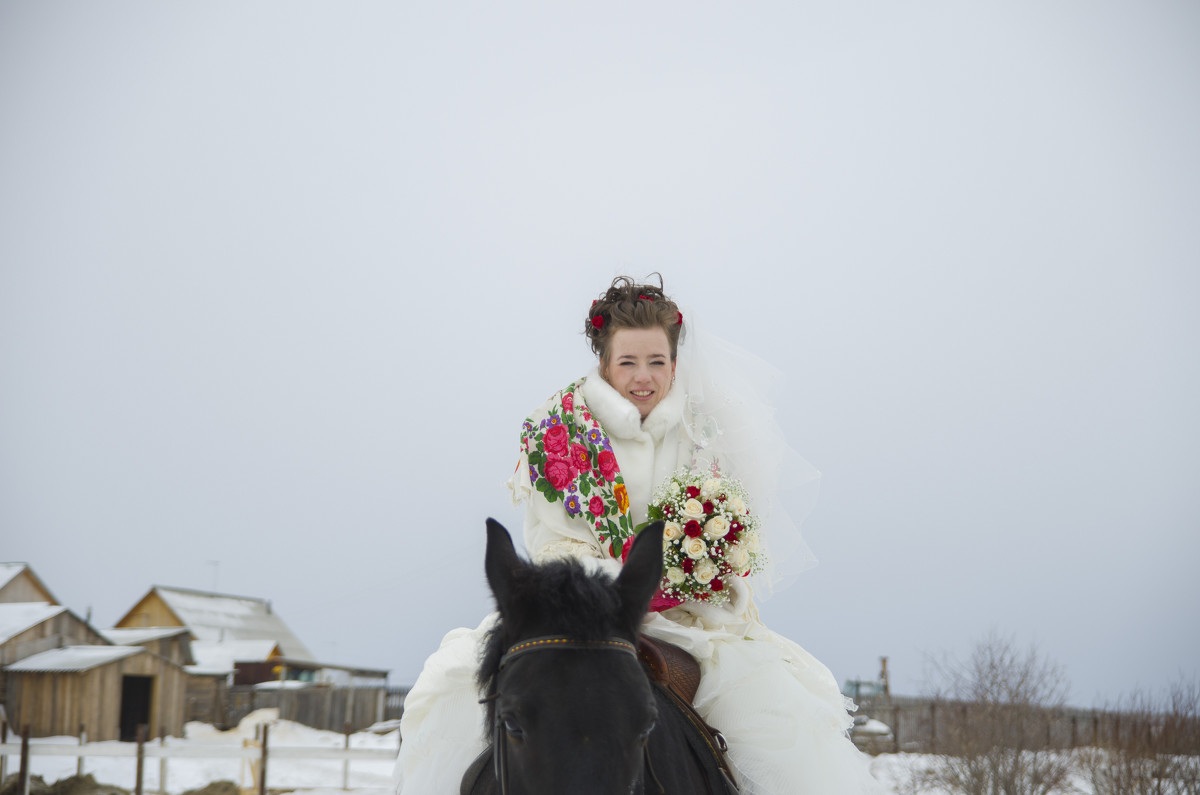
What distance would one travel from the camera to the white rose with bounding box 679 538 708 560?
10.5ft

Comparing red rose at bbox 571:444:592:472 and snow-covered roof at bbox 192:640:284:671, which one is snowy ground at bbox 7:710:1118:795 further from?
snow-covered roof at bbox 192:640:284:671

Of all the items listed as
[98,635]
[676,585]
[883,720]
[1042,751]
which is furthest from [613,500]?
[98,635]

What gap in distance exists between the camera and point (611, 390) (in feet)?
12.2

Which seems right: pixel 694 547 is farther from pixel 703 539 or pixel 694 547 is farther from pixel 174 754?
pixel 174 754

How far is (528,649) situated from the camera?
2195 mm

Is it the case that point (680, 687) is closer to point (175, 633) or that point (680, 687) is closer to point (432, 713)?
point (432, 713)

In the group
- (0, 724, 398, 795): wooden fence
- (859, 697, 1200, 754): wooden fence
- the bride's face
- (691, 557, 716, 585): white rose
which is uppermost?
the bride's face

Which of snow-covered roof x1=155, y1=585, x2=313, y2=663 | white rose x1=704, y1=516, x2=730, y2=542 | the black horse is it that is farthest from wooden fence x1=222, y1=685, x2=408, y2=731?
the black horse

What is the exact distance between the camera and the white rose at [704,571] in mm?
3238

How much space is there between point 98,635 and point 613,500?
30.1 meters

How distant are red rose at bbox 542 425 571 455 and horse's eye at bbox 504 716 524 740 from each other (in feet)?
5.01

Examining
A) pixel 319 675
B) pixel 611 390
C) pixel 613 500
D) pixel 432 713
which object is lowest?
pixel 319 675

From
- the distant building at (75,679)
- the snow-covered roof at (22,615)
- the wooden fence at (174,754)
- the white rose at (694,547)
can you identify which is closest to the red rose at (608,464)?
the white rose at (694,547)

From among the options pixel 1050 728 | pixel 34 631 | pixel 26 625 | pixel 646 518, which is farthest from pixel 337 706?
pixel 646 518
